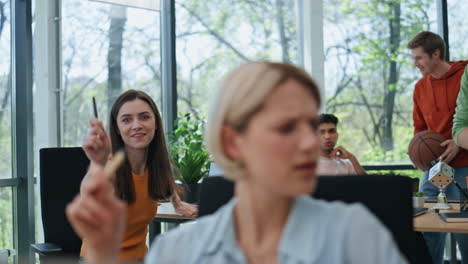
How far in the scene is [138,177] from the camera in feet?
8.42

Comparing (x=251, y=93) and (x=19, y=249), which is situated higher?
(x=251, y=93)

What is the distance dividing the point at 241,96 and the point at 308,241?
0.87 ft

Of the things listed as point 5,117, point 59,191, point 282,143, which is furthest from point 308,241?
point 5,117

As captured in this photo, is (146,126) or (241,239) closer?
(241,239)

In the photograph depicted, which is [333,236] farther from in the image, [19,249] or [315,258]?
[19,249]

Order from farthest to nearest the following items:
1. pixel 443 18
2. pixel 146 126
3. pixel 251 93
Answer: pixel 443 18 < pixel 146 126 < pixel 251 93

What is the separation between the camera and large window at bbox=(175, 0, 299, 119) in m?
5.50

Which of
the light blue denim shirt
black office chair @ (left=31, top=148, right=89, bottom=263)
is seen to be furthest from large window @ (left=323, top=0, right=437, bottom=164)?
the light blue denim shirt

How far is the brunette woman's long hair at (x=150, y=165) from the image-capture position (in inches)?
97.7

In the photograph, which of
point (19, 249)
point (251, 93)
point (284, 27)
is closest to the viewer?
point (251, 93)

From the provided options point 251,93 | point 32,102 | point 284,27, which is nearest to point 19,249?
point 32,102

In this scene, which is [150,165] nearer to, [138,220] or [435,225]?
[138,220]

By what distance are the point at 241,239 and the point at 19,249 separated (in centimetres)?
373

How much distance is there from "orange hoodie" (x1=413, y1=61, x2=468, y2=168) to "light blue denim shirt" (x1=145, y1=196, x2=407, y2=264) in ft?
10.6
